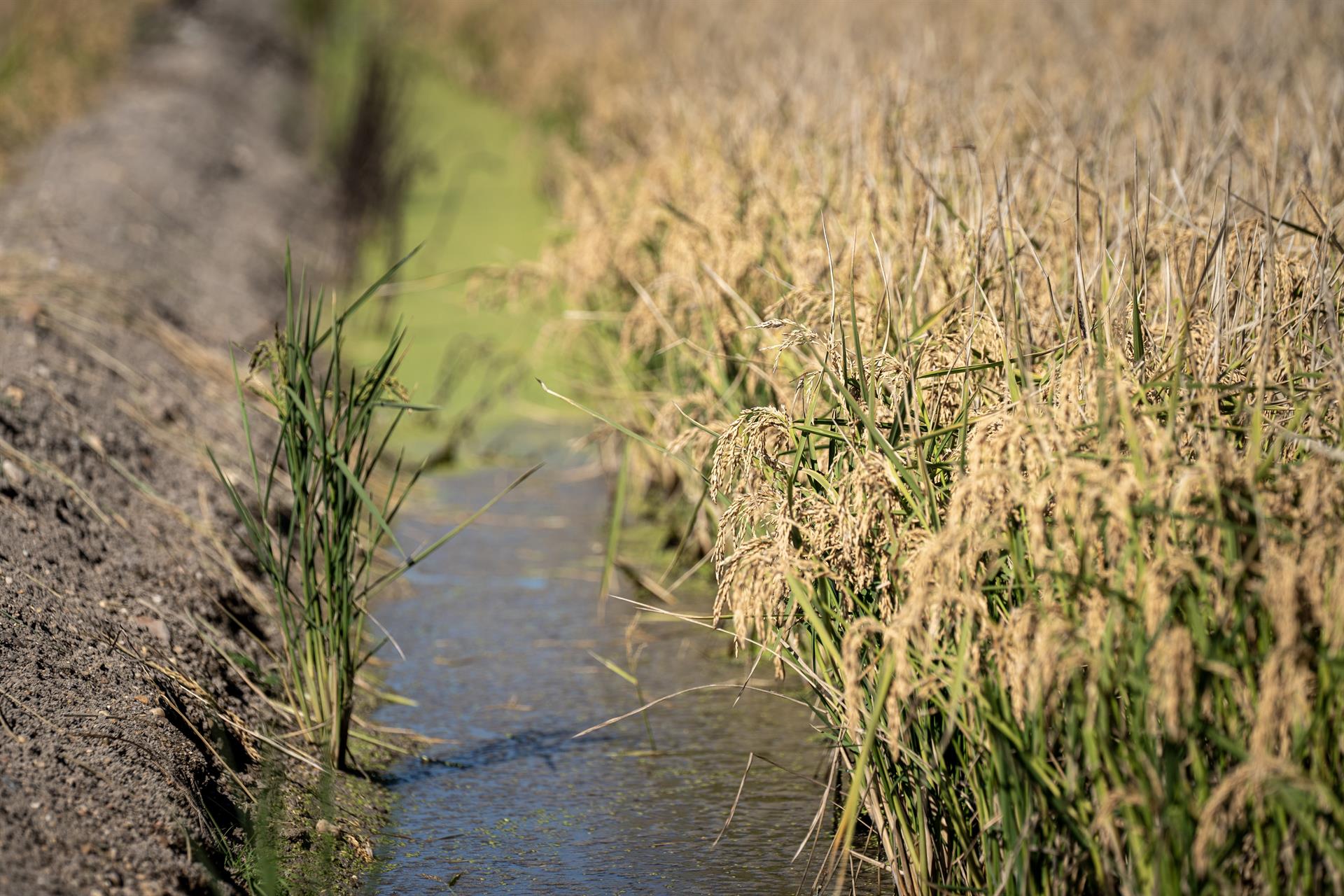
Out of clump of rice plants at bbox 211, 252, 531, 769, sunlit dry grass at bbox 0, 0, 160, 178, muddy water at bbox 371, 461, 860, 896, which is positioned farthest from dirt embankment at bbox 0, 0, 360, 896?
sunlit dry grass at bbox 0, 0, 160, 178

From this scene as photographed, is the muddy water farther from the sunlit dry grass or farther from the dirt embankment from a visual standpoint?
the sunlit dry grass

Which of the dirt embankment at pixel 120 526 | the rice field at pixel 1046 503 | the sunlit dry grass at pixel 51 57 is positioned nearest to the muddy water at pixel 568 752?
the rice field at pixel 1046 503

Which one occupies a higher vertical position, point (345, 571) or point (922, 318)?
point (922, 318)

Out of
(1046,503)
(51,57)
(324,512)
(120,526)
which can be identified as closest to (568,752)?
(324,512)

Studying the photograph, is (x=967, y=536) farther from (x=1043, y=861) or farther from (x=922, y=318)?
(x=922, y=318)

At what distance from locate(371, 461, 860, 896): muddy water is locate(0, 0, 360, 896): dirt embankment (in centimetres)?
34

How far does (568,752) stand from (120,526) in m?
1.05

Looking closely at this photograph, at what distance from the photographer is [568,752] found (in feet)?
8.21

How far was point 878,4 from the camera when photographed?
7645 mm

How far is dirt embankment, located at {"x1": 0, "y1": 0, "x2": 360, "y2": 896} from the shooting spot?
5.85 ft

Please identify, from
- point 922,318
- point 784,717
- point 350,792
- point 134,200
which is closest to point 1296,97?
point 922,318

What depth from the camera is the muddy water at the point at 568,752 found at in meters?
2.08

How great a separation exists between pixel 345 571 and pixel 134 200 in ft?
13.6

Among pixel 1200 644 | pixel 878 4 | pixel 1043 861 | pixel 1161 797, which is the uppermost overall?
pixel 878 4
